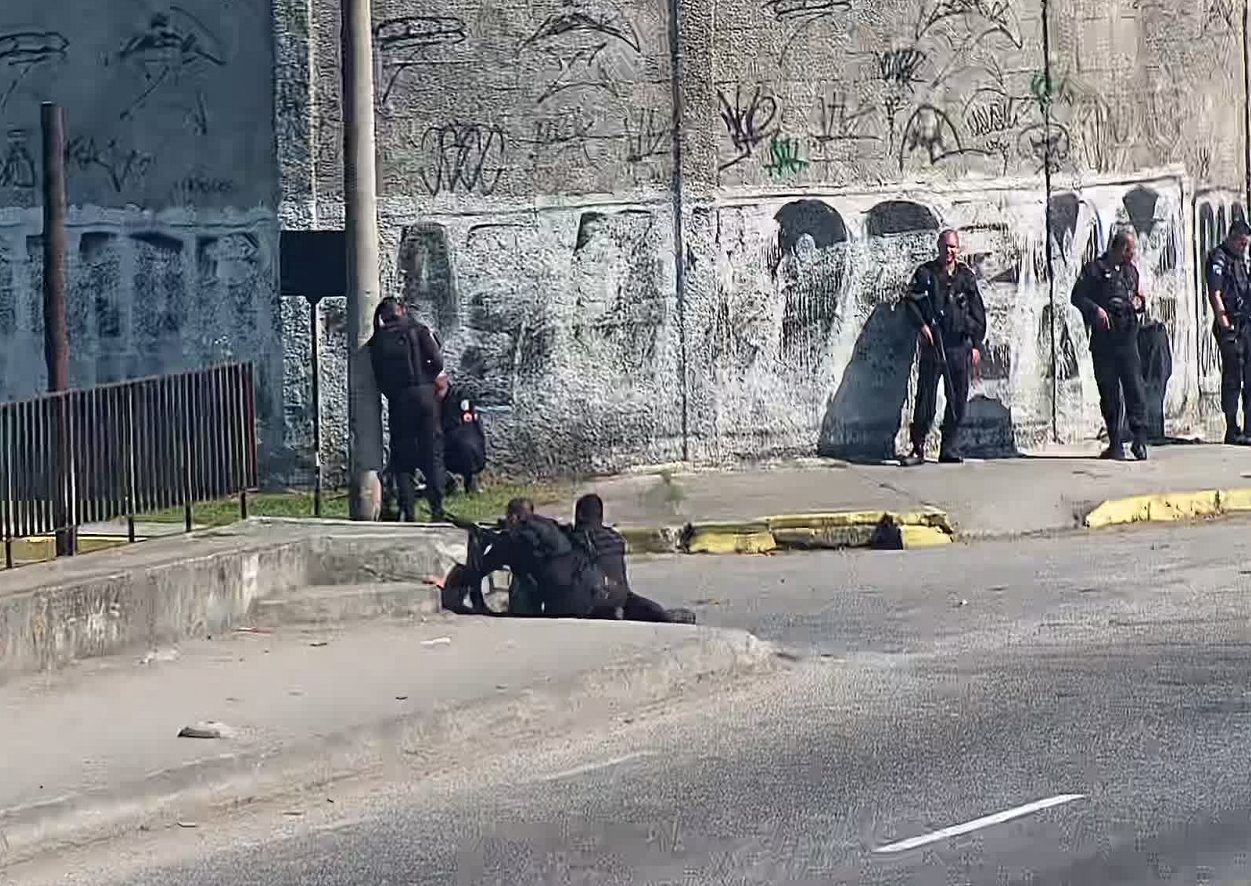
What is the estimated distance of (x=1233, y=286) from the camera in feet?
68.7

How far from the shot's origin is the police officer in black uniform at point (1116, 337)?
19.9 meters

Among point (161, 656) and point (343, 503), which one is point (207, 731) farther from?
point (343, 503)

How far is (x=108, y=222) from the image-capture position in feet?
64.4

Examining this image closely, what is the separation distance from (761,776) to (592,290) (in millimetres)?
10048

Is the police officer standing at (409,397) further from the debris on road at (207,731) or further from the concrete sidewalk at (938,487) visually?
the debris on road at (207,731)

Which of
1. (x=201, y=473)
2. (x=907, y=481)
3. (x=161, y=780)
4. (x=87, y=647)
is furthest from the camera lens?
(x=907, y=481)

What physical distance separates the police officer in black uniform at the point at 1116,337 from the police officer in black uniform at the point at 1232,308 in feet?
3.55

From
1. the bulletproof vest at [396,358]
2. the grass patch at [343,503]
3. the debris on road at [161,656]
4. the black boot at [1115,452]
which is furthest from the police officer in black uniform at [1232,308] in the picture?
the debris on road at [161,656]

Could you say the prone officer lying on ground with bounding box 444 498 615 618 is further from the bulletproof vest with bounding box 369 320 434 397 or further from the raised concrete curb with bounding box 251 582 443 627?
the bulletproof vest with bounding box 369 320 434 397

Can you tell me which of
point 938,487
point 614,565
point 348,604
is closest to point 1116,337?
point 938,487

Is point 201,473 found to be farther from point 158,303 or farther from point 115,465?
point 158,303

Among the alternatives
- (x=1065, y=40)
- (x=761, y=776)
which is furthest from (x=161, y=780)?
(x=1065, y=40)

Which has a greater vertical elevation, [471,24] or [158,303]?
[471,24]

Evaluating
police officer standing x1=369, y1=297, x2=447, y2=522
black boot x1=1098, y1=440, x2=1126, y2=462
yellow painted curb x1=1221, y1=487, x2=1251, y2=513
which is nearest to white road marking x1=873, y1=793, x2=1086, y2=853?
police officer standing x1=369, y1=297, x2=447, y2=522
